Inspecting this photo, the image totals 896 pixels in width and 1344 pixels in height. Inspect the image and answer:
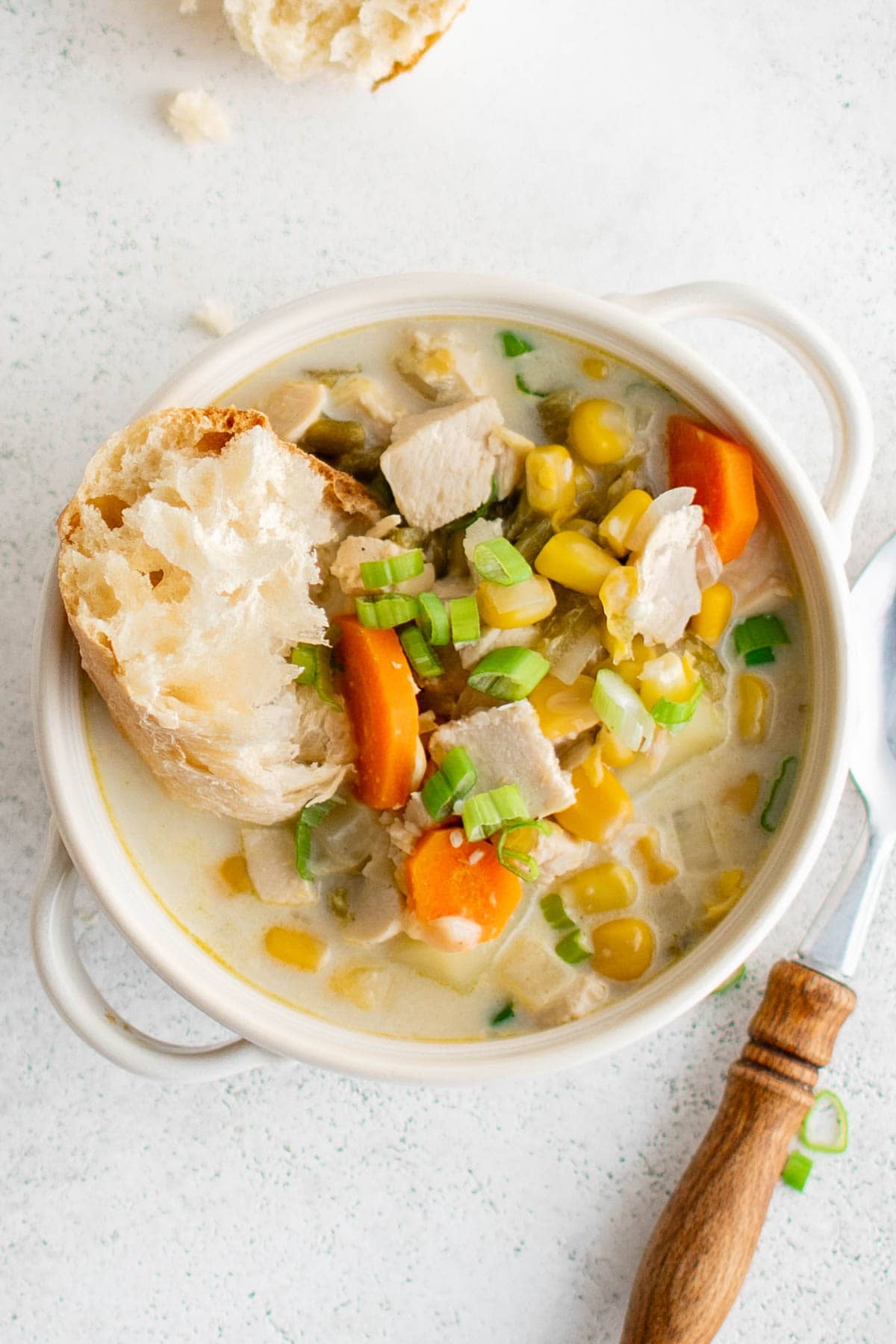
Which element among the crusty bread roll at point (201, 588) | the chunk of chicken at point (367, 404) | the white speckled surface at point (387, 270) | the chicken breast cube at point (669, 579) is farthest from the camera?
the white speckled surface at point (387, 270)

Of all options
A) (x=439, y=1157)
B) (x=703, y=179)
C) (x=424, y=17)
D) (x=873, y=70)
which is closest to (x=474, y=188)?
(x=424, y=17)

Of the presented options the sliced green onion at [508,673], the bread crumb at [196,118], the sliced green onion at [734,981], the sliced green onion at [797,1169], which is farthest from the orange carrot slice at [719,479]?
the sliced green onion at [797,1169]

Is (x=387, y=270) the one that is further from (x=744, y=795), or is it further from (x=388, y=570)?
(x=744, y=795)

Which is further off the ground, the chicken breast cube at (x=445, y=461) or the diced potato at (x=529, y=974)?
the chicken breast cube at (x=445, y=461)

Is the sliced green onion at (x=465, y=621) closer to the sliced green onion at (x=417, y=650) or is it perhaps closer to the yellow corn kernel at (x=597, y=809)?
the sliced green onion at (x=417, y=650)

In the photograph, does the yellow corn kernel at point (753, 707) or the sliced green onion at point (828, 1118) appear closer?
the yellow corn kernel at point (753, 707)
